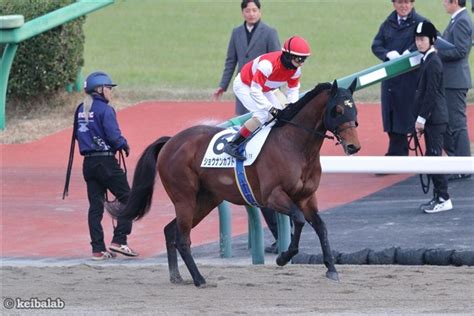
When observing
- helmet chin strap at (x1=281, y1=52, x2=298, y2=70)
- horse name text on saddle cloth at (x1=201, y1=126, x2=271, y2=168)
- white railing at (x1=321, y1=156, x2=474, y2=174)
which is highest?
helmet chin strap at (x1=281, y1=52, x2=298, y2=70)

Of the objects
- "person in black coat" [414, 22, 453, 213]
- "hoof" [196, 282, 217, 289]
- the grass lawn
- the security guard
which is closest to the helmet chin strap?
"hoof" [196, 282, 217, 289]

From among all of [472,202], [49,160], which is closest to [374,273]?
[472,202]

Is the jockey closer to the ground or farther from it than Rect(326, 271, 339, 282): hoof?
farther from it

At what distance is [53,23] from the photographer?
1495 centimetres

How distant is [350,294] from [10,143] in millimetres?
8065

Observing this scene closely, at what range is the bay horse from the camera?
8.14 meters

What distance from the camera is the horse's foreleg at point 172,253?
8688 mm

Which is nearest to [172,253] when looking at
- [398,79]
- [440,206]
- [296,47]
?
[296,47]

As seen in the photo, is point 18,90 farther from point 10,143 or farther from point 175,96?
point 175,96

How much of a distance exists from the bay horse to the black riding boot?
114 millimetres

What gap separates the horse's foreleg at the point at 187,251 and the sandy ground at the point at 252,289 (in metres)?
0.10

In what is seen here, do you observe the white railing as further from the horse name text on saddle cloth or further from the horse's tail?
the horse's tail

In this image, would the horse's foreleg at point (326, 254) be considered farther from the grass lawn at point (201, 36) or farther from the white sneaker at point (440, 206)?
the grass lawn at point (201, 36)

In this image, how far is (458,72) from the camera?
11.9 meters
